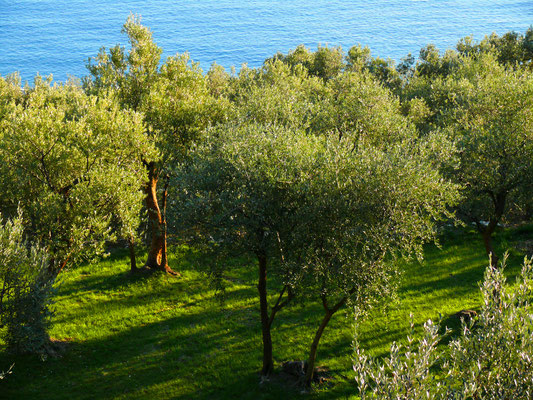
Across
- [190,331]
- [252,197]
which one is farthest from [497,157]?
[190,331]

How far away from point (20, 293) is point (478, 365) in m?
19.1

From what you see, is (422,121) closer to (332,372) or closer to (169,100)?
(169,100)

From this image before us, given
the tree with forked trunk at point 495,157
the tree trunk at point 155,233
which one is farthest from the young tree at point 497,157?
the tree trunk at point 155,233

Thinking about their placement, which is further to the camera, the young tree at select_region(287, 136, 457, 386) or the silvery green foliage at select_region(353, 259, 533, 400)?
the young tree at select_region(287, 136, 457, 386)

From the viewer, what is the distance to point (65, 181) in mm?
26234

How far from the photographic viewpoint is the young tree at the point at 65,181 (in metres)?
24.4

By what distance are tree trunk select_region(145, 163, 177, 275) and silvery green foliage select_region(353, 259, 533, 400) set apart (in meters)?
24.9

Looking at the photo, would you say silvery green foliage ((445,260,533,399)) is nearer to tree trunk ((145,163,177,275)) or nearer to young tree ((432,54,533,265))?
young tree ((432,54,533,265))

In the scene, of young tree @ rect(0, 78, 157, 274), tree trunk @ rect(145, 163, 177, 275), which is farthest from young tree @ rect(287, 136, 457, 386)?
tree trunk @ rect(145, 163, 177, 275)

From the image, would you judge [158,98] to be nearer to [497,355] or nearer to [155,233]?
[155,233]

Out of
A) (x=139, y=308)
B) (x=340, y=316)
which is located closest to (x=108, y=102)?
(x=139, y=308)

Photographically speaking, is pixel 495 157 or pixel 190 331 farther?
pixel 190 331

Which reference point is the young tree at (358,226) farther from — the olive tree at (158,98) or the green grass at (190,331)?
the olive tree at (158,98)

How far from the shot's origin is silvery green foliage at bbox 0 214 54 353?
20.6 meters
